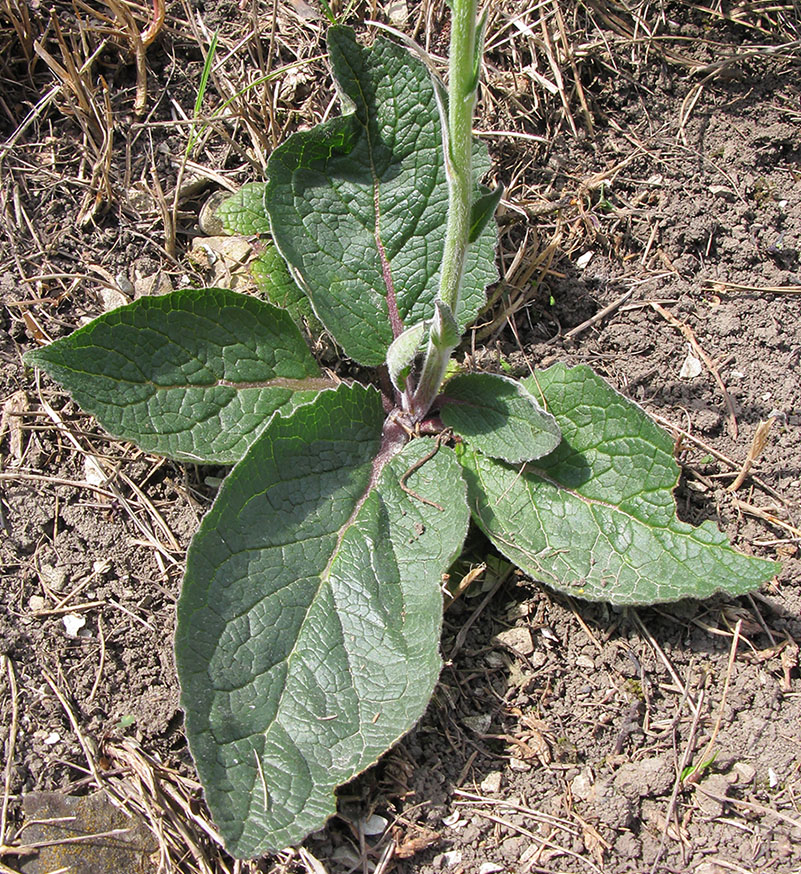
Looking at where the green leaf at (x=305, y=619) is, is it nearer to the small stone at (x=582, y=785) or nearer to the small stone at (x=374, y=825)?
the small stone at (x=374, y=825)

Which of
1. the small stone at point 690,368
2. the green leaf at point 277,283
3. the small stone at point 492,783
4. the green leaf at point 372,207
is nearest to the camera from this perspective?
the small stone at point 492,783

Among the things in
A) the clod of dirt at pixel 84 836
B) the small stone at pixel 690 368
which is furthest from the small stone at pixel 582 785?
the small stone at pixel 690 368

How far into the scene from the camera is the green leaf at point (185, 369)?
95.7 inches

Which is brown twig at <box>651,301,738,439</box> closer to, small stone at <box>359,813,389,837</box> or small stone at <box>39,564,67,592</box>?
small stone at <box>359,813,389,837</box>

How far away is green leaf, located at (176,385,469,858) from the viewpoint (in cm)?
209

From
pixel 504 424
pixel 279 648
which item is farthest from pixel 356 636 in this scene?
pixel 504 424

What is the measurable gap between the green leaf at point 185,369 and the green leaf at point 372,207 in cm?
23

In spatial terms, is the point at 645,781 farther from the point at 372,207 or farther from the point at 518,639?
the point at 372,207

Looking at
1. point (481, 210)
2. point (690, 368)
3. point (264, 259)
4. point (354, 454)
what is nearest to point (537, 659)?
point (354, 454)

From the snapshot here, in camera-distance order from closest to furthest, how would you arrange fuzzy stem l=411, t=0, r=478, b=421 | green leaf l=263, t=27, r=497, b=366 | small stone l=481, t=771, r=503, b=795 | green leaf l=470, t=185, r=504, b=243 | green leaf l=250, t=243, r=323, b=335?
fuzzy stem l=411, t=0, r=478, b=421, green leaf l=470, t=185, r=504, b=243, small stone l=481, t=771, r=503, b=795, green leaf l=263, t=27, r=497, b=366, green leaf l=250, t=243, r=323, b=335

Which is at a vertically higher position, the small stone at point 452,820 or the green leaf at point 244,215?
the green leaf at point 244,215

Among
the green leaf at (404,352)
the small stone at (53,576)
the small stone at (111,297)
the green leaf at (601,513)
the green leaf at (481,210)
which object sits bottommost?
the green leaf at (601,513)

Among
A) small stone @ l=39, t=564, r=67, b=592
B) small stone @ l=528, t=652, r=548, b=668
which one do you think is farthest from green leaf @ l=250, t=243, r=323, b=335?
small stone @ l=528, t=652, r=548, b=668

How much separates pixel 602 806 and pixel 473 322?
165 cm
